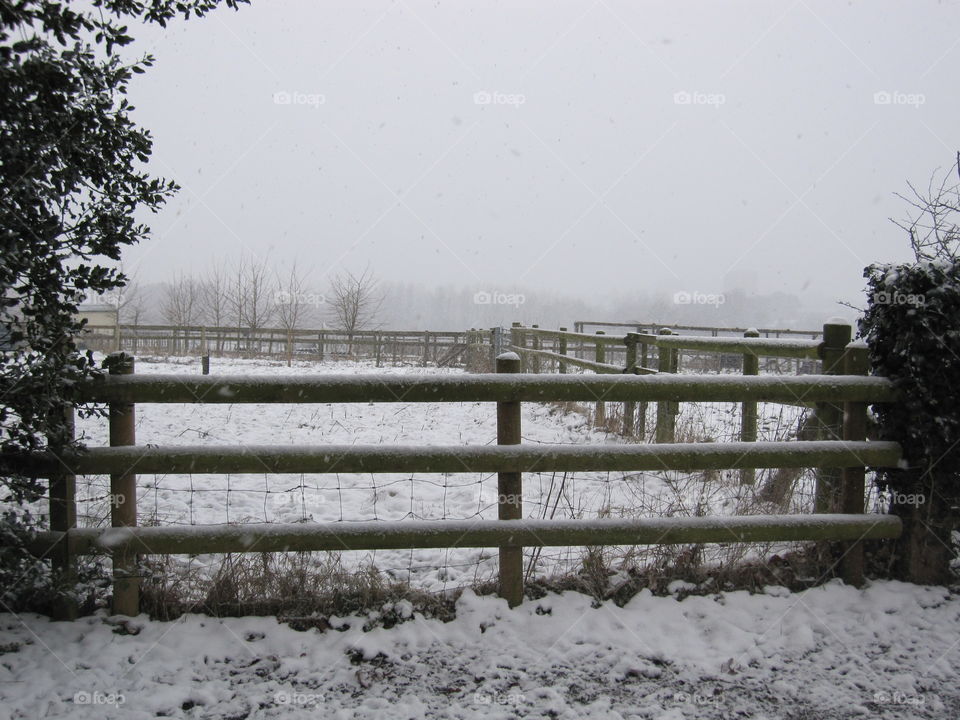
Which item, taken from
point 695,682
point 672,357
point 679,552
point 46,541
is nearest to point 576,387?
point 679,552

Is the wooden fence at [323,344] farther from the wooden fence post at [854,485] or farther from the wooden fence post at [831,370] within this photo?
the wooden fence post at [854,485]

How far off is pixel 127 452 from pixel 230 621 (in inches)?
36.5

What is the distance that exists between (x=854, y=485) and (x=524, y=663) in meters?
2.09

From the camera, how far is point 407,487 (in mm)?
5484

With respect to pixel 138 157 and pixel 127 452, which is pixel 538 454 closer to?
pixel 127 452

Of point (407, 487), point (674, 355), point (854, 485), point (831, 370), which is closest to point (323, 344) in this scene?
point (674, 355)

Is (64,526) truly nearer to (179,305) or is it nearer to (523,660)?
(523,660)

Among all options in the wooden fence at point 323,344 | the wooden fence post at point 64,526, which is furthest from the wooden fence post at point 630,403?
the wooden fence at point 323,344

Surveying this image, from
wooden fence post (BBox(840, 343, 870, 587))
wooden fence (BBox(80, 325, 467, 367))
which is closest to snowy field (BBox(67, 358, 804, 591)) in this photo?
wooden fence post (BBox(840, 343, 870, 587))

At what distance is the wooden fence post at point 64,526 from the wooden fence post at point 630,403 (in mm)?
5701

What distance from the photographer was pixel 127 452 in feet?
9.61

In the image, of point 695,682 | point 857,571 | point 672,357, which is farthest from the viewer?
point 672,357

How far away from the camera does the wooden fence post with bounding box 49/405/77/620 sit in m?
2.90

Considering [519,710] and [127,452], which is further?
[127,452]
